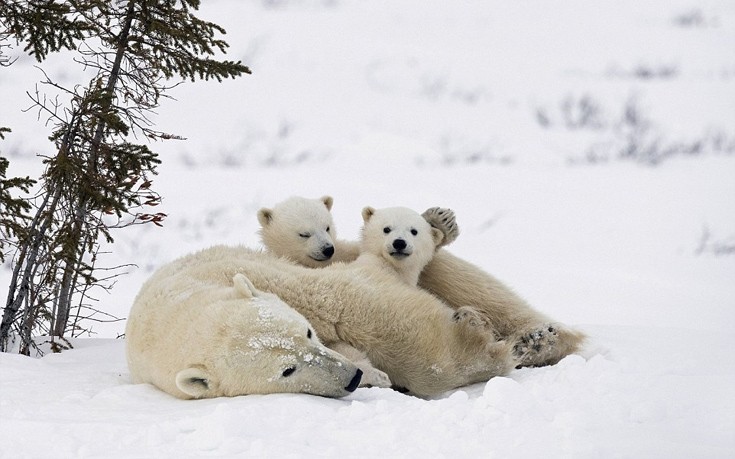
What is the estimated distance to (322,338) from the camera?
396 cm

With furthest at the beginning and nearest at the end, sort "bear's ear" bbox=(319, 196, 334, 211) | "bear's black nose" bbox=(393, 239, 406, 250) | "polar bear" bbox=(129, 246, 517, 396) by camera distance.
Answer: "bear's ear" bbox=(319, 196, 334, 211), "bear's black nose" bbox=(393, 239, 406, 250), "polar bear" bbox=(129, 246, 517, 396)

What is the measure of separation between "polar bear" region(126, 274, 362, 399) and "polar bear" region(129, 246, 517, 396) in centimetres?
11

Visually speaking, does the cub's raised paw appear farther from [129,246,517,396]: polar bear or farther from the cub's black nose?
the cub's black nose

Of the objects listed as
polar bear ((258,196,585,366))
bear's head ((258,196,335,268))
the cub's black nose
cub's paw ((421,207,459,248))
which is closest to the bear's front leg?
the cub's black nose

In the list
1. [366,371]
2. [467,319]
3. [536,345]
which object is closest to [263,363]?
[366,371]

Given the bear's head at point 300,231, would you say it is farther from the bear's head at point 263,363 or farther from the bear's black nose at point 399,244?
the bear's head at point 263,363

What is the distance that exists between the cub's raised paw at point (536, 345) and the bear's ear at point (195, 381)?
162 cm

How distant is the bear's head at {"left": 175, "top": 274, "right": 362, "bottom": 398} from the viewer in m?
3.32

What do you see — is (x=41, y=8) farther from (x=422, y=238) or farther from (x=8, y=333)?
(x=422, y=238)

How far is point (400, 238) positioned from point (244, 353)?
4.84 feet

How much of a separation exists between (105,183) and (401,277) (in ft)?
6.20

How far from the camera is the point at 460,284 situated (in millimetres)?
4840

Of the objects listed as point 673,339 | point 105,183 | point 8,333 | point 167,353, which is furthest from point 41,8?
point 673,339

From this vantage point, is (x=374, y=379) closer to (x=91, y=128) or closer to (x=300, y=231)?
(x=300, y=231)
